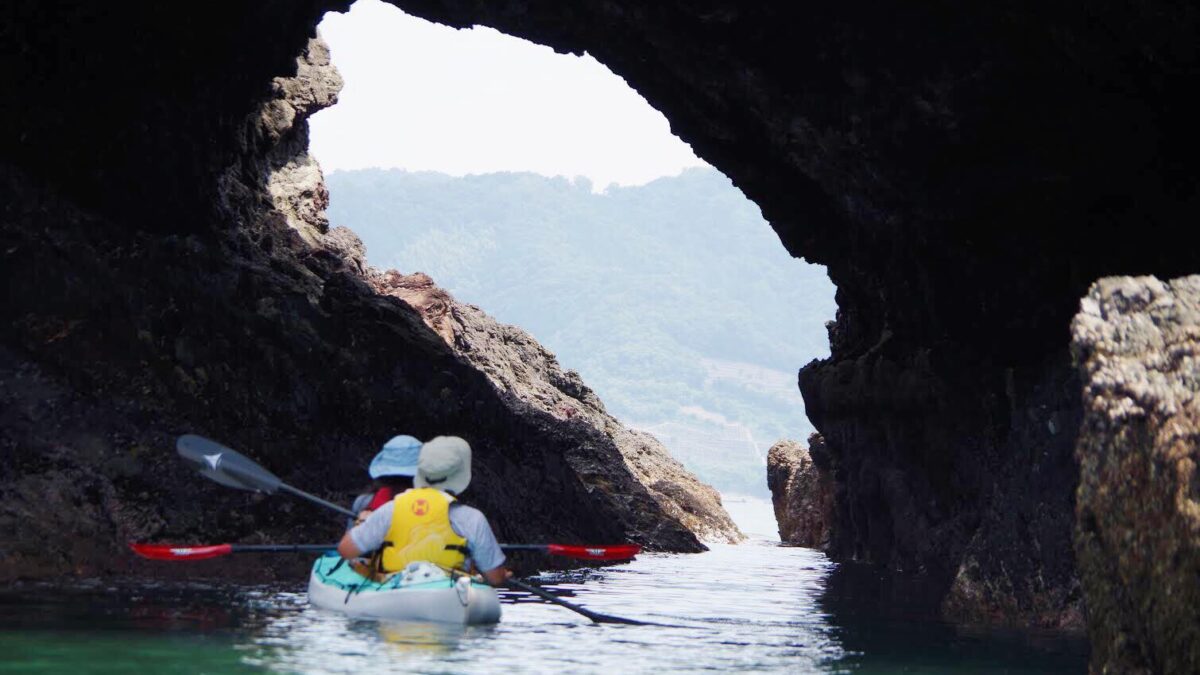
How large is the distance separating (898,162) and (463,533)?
27.4 ft

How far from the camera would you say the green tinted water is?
8727 millimetres

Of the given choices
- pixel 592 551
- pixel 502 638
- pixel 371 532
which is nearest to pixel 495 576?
pixel 502 638

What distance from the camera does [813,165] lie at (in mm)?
18828

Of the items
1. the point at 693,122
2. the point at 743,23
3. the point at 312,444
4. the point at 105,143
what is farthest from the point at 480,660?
the point at 693,122

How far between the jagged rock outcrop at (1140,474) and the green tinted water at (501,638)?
7.50 feet

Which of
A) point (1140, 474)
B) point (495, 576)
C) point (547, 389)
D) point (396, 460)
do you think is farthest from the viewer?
point (547, 389)

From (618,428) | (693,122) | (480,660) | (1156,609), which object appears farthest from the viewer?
(618,428)

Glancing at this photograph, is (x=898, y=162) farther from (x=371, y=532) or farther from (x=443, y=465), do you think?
(x=371, y=532)

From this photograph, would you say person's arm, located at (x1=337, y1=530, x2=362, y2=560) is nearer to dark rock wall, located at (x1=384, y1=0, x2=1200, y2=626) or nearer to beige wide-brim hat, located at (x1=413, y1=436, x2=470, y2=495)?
beige wide-brim hat, located at (x1=413, y1=436, x2=470, y2=495)

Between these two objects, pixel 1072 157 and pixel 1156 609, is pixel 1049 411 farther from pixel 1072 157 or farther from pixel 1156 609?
pixel 1156 609

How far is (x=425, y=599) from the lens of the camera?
10.7 metres

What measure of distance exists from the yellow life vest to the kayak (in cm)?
15

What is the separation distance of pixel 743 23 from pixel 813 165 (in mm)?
2459

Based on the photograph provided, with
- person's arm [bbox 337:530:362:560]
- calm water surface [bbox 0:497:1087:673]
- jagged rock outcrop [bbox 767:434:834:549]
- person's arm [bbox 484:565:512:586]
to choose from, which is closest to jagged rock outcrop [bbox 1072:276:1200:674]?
calm water surface [bbox 0:497:1087:673]
